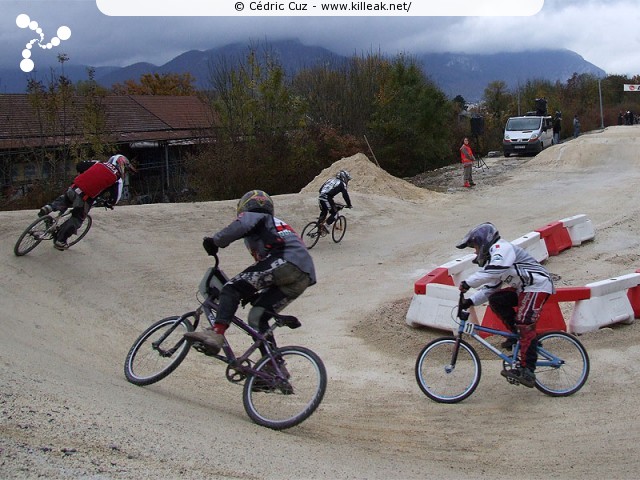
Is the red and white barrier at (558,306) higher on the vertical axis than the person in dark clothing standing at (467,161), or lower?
lower

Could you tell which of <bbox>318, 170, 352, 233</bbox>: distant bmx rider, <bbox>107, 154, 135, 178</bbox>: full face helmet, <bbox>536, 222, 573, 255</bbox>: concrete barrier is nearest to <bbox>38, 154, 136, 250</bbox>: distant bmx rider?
<bbox>107, 154, 135, 178</bbox>: full face helmet

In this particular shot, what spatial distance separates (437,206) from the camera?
22.5 metres

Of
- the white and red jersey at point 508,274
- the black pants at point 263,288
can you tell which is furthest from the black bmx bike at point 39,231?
the white and red jersey at point 508,274

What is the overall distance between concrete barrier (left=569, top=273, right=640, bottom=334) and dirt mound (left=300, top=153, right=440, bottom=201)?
13806 mm

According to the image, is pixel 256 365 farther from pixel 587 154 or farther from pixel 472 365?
pixel 587 154

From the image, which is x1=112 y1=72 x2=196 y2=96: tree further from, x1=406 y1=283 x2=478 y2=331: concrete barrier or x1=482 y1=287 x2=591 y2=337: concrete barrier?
x1=482 y1=287 x2=591 y2=337: concrete barrier

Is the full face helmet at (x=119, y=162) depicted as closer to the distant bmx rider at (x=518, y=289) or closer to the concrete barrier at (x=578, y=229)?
the distant bmx rider at (x=518, y=289)

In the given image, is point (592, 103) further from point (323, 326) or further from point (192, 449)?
point (192, 449)

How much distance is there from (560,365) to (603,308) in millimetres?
2407

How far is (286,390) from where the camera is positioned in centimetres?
598

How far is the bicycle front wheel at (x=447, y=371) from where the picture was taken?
6.93m

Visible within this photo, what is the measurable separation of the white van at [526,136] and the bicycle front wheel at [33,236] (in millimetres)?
28461

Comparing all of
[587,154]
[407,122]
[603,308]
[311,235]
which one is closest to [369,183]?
[311,235]

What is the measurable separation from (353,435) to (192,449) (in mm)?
1711
